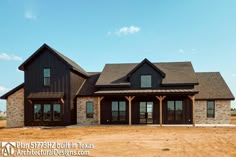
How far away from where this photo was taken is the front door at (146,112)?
28.7 metres

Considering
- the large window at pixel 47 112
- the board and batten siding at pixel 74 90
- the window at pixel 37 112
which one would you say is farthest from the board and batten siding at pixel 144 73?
the window at pixel 37 112

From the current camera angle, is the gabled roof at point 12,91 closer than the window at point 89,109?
No

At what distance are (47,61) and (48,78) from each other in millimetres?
1642

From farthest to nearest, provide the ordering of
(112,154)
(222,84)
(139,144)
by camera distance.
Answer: (222,84) < (139,144) < (112,154)

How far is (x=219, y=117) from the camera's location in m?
29.0

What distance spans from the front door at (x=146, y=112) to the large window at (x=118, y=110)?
5.42 feet

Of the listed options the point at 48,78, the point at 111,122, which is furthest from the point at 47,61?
the point at 111,122

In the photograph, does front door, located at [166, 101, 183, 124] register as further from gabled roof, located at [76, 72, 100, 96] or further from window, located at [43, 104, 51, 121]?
window, located at [43, 104, 51, 121]

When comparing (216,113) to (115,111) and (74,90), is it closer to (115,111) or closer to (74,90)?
(115,111)

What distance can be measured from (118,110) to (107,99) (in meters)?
1.51

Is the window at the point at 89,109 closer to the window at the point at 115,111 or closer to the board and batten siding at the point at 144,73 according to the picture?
the window at the point at 115,111

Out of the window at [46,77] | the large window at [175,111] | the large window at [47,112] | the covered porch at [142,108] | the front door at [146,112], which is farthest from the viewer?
the window at [46,77]

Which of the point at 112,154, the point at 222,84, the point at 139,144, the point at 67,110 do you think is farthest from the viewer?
the point at 222,84

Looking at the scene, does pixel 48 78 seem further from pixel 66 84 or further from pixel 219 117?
pixel 219 117
